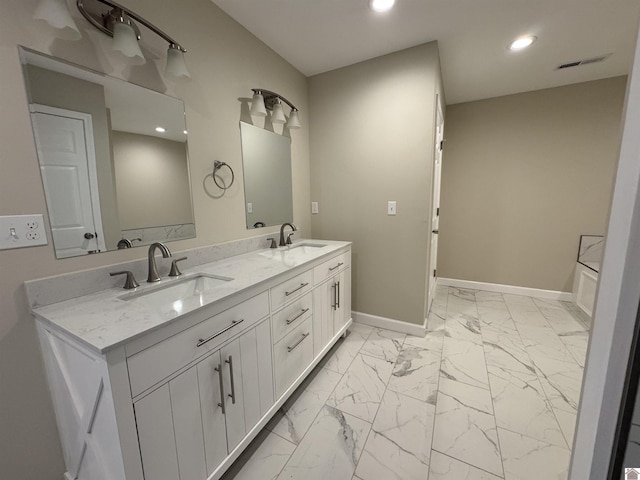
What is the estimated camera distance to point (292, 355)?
1589 millimetres

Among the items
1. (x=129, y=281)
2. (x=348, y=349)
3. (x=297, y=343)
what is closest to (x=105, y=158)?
(x=129, y=281)

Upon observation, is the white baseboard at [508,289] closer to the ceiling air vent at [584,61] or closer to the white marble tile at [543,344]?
the white marble tile at [543,344]

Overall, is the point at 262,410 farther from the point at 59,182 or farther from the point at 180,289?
the point at 59,182

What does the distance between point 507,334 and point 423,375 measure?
115cm

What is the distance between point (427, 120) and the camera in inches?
82.7

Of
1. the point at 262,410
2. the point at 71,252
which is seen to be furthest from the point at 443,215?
the point at 71,252

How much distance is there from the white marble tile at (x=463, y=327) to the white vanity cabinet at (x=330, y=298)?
102 cm

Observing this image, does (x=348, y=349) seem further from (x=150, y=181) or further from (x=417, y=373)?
(x=150, y=181)

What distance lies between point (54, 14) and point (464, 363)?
9.69ft

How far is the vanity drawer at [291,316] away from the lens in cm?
143

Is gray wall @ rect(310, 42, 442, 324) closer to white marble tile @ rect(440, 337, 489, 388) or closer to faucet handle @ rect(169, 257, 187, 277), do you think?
white marble tile @ rect(440, 337, 489, 388)

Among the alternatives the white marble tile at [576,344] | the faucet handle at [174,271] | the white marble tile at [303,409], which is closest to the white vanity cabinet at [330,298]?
the white marble tile at [303,409]

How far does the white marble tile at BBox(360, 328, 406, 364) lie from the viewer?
84.2 inches

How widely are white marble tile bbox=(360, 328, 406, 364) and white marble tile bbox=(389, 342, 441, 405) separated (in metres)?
0.06
